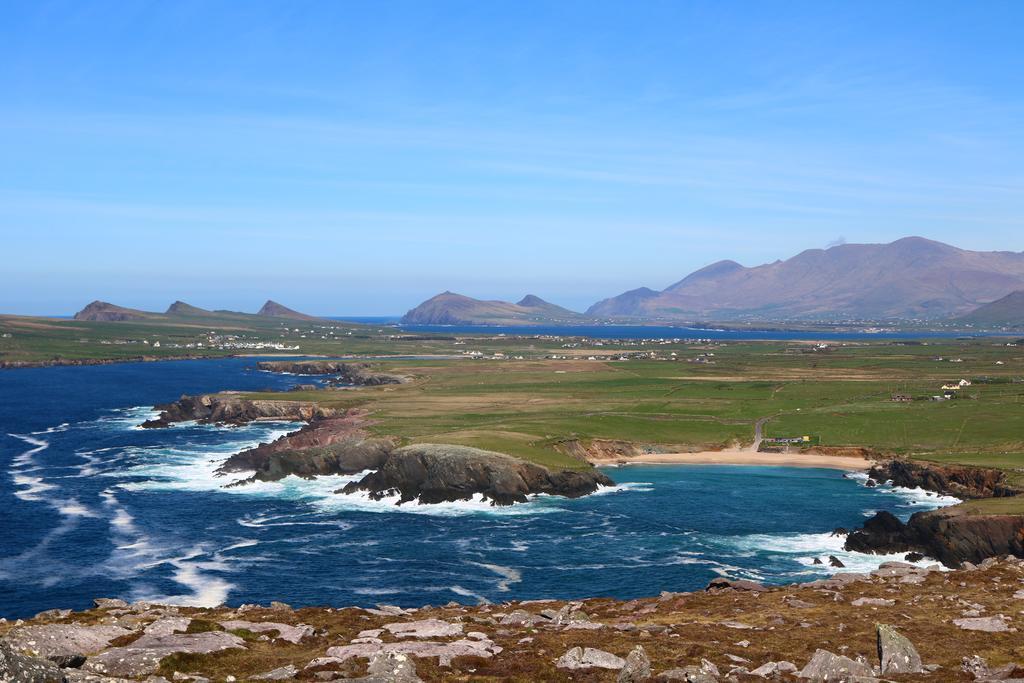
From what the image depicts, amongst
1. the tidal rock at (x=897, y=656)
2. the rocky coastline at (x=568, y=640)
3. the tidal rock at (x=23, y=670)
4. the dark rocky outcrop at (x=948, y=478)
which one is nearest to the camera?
the tidal rock at (x=23, y=670)

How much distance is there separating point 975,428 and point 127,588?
117 meters

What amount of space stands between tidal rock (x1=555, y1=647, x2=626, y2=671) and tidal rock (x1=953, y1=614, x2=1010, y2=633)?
646 inches

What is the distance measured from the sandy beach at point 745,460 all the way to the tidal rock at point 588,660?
90.3 m

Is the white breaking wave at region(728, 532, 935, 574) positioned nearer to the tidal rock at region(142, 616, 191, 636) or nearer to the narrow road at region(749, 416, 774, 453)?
the narrow road at region(749, 416, 774, 453)

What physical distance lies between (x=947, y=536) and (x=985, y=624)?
130ft

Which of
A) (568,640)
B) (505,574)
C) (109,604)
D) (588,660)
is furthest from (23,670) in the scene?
(505,574)

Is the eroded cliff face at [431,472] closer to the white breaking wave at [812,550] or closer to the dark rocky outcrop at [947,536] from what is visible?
the white breaking wave at [812,550]

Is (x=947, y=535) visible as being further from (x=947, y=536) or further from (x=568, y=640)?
(x=568, y=640)

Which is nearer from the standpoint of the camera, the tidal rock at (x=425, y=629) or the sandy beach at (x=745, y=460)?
the tidal rock at (x=425, y=629)

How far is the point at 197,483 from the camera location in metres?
103

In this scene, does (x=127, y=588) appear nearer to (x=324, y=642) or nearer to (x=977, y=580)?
(x=324, y=642)

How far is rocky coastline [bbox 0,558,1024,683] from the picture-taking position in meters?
26.4

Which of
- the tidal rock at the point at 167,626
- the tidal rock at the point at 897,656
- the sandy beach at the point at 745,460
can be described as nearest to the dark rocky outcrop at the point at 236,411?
the sandy beach at the point at 745,460

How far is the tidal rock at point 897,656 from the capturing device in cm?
2723
